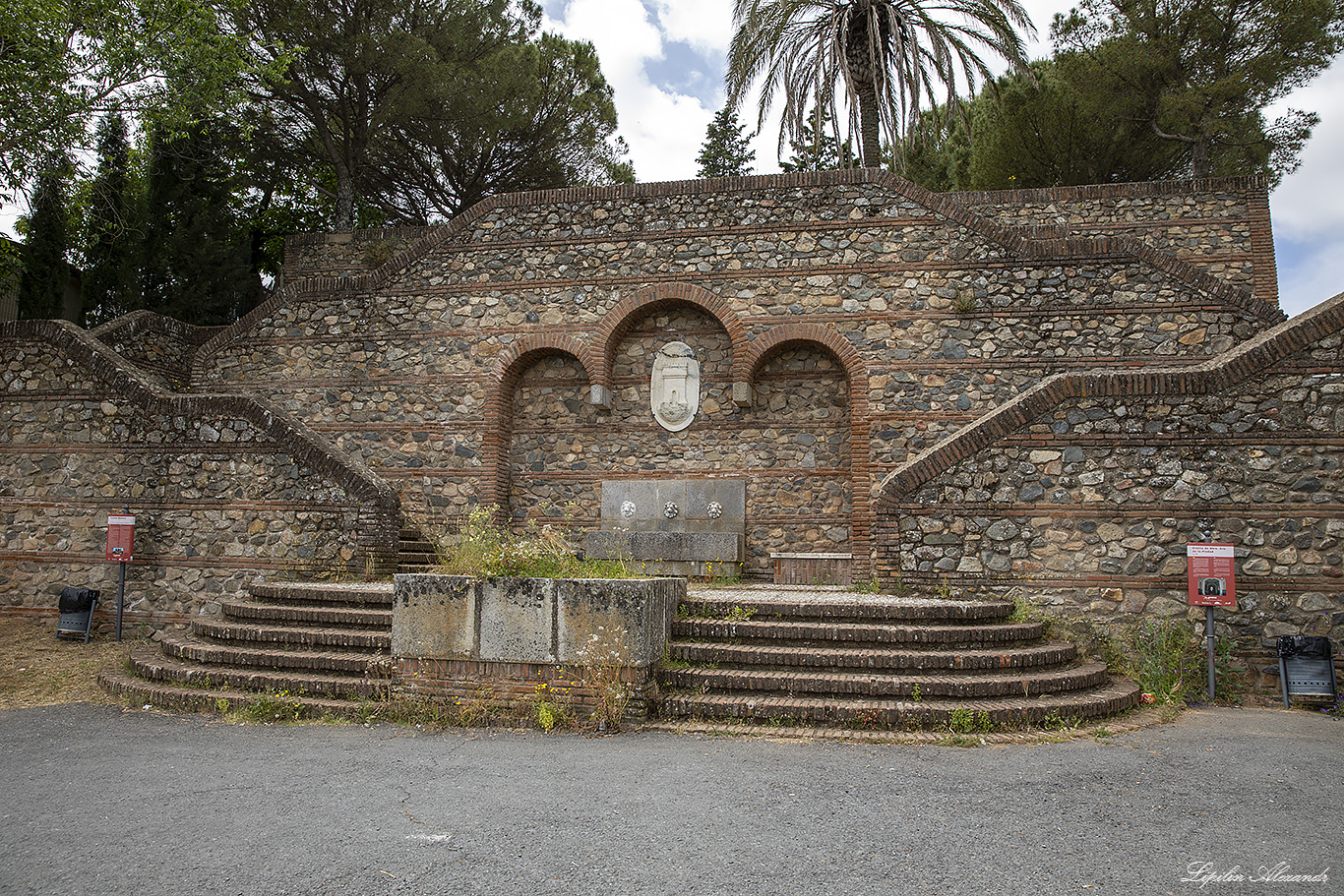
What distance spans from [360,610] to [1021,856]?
243 inches

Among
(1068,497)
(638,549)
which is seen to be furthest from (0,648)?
(1068,497)

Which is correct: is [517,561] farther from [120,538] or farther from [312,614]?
[120,538]

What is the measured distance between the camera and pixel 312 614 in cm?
785

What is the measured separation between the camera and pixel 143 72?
37.7 ft

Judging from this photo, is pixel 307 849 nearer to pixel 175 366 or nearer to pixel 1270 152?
pixel 175 366

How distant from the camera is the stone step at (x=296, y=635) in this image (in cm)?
729

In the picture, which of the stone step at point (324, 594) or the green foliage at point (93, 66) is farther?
the green foliage at point (93, 66)

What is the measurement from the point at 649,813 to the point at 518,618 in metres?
2.30

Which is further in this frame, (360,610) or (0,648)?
(0,648)

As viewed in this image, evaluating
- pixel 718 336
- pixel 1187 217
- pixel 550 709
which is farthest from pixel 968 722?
pixel 1187 217

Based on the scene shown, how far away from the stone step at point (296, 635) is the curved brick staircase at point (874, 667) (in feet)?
8.82

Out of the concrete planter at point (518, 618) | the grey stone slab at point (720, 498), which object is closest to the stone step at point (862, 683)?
the concrete planter at point (518, 618)

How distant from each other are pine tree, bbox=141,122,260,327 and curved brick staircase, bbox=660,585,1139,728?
41.4ft

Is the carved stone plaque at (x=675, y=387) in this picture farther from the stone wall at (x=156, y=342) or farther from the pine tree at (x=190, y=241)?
the pine tree at (x=190, y=241)
